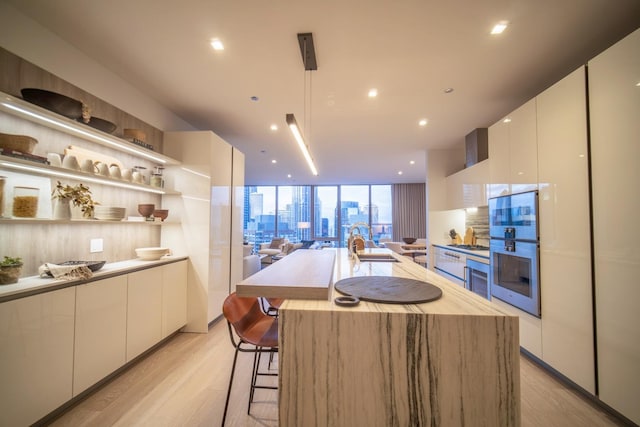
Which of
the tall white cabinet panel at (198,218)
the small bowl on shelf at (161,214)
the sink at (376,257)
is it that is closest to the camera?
the sink at (376,257)

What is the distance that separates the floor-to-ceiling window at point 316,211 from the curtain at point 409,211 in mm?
264

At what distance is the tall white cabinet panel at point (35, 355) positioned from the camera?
1332 millimetres

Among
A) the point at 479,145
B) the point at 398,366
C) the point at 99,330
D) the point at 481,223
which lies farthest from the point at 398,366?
the point at 481,223

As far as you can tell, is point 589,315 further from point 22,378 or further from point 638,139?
point 22,378

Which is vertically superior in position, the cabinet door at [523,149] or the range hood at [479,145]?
the range hood at [479,145]

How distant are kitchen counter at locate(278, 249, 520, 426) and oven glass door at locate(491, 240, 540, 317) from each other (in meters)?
1.72

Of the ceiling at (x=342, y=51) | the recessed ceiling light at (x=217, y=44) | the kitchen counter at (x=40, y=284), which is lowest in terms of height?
the kitchen counter at (x=40, y=284)

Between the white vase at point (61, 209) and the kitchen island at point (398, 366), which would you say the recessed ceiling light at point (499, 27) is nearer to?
the kitchen island at point (398, 366)

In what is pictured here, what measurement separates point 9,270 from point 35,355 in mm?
529

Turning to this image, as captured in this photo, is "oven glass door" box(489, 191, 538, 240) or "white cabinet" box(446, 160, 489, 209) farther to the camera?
"white cabinet" box(446, 160, 489, 209)

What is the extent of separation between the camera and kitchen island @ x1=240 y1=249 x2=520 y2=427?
934 mm

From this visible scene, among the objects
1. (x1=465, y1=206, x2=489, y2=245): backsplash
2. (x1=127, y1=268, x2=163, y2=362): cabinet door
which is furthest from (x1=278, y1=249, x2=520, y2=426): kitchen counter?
(x1=465, y1=206, x2=489, y2=245): backsplash

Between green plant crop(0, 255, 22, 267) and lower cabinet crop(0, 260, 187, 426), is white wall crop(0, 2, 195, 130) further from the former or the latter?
lower cabinet crop(0, 260, 187, 426)

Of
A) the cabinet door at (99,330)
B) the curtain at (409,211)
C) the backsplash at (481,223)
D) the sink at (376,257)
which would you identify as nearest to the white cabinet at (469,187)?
the backsplash at (481,223)
